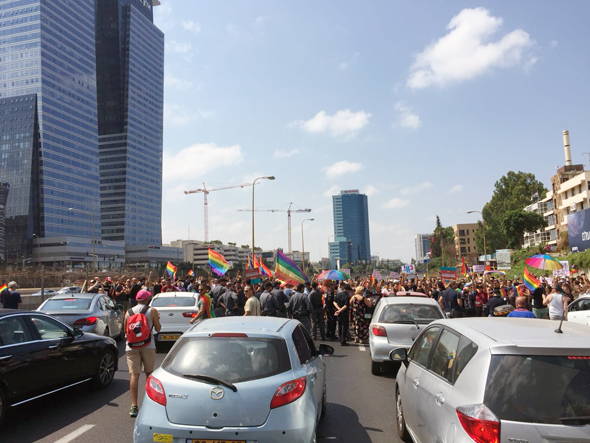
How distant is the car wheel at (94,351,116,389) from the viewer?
8.14m

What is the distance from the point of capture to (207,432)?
411cm

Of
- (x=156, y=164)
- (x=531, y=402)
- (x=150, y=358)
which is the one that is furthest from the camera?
(x=156, y=164)

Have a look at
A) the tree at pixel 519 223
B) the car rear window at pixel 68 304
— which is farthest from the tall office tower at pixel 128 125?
the car rear window at pixel 68 304

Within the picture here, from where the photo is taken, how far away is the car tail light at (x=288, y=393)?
422 cm

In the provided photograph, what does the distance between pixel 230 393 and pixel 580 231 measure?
45.1 meters

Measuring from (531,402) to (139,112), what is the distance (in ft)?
575

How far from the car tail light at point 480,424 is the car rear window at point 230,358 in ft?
5.85

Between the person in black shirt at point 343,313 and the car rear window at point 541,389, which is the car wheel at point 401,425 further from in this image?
the person in black shirt at point 343,313

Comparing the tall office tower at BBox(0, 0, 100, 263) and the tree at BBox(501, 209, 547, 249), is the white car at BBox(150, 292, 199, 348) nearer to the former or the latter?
the tree at BBox(501, 209, 547, 249)

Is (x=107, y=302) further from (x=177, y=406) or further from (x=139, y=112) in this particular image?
(x=139, y=112)

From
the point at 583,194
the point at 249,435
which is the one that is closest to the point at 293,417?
the point at 249,435

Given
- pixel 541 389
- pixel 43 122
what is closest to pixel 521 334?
pixel 541 389

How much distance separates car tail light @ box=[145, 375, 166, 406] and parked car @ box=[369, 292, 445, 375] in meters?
5.95

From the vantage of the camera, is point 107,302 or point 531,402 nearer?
point 531,402
